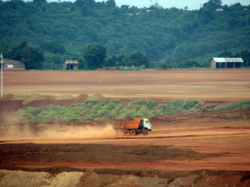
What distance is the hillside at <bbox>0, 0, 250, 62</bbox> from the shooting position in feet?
457

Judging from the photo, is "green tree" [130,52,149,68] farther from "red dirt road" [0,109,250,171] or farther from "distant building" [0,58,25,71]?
"red dirt road" [0,109,250,171]

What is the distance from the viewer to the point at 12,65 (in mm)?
88062

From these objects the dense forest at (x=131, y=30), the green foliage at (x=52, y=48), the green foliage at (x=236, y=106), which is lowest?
the green foliage at (x=236, y=106)

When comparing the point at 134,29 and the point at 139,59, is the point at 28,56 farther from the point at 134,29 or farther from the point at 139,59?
the point at 134,29

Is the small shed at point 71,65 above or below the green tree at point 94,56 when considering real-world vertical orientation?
below

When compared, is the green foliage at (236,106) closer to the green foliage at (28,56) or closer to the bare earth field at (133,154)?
the bare earth field at (133,154)

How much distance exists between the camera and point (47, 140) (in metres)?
22.3

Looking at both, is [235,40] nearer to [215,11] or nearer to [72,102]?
[215,11]

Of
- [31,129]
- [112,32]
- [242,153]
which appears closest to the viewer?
[242,153]

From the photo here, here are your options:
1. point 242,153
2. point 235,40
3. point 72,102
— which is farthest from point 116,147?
point 235,40

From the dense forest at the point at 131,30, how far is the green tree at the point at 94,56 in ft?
88.1

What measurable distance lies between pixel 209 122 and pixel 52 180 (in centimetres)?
1452

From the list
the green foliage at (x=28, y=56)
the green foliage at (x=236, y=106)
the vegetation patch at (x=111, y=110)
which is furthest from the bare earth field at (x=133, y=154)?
the green foliage at (x=28, y=56)

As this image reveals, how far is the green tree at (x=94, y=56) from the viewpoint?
3661 inches
